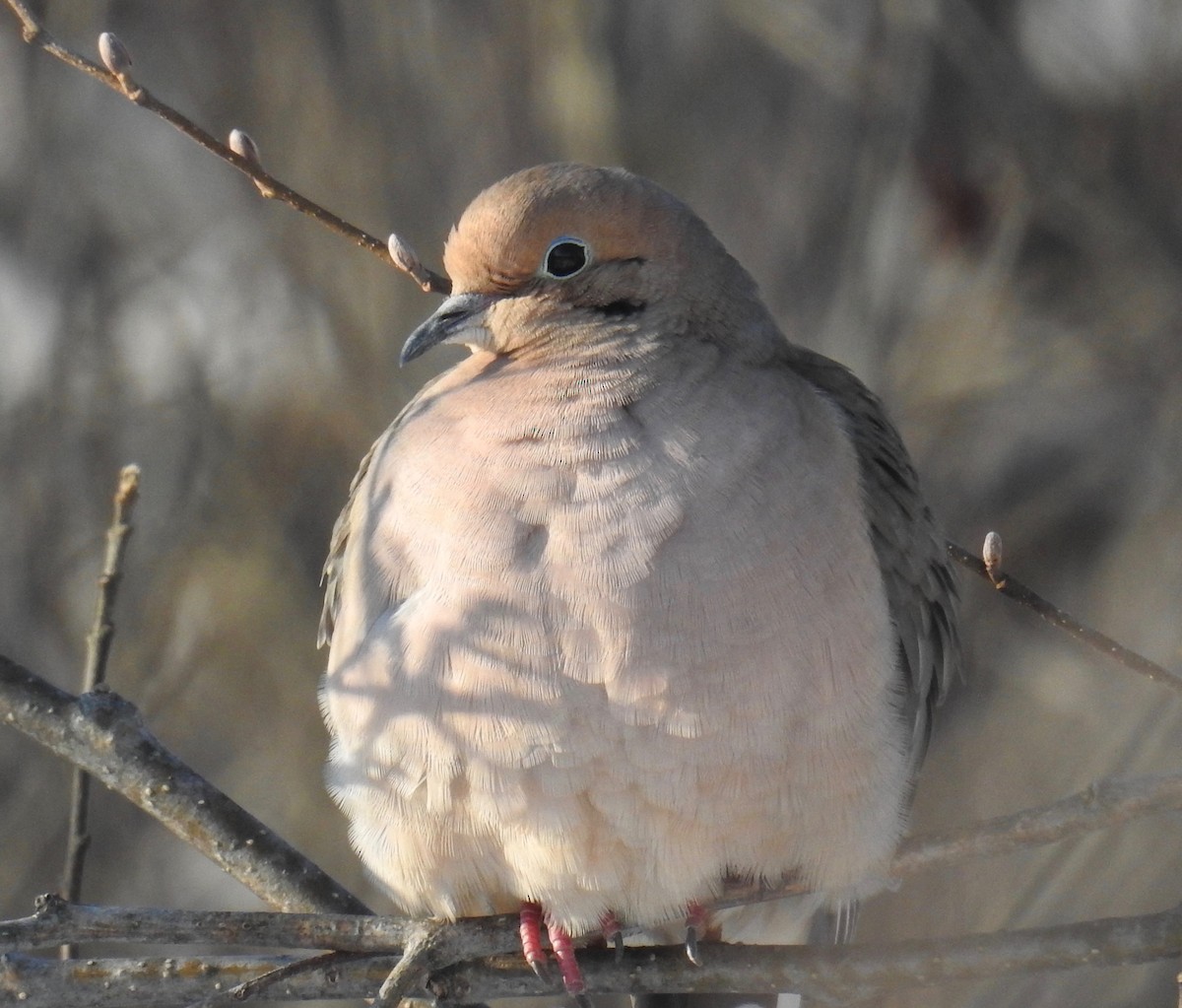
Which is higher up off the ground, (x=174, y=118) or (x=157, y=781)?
(x=174, y=118)

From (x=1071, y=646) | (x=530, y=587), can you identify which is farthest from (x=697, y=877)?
(x=1071, y=646)

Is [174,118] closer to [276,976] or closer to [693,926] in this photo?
[276,976]

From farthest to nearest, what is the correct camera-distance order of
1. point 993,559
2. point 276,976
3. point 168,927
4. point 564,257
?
point 564,257 → point 993,559 → point 276,976 → point 168,927

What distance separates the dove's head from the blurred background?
227cm

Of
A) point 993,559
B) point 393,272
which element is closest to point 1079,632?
point 993,559

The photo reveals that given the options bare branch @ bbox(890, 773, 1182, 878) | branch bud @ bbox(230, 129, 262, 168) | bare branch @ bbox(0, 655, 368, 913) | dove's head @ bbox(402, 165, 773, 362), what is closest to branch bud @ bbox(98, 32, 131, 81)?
branch bud @ bbox(230, 129, 262, 168)

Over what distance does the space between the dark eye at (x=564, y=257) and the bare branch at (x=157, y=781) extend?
1.19 meters

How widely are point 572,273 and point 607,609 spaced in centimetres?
79

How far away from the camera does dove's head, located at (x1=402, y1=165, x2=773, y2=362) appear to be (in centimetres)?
339

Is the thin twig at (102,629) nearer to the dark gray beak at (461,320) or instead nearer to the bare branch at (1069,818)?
the dark gray beak at (461,320)

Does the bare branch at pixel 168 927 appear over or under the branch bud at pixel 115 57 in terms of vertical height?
under

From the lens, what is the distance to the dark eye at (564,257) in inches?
135

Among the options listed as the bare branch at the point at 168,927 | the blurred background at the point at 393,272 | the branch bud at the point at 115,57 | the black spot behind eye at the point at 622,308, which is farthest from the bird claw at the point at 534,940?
the blurred background at the point at 393,272

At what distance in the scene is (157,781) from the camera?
3.29 meters
